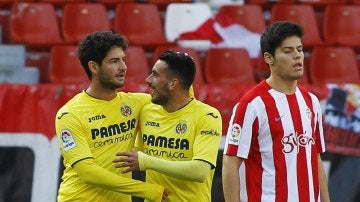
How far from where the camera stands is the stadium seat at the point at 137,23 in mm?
9586

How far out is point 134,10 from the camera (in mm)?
9641

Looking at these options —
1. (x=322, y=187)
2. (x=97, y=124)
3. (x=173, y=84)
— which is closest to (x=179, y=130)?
(x=173, y=84)

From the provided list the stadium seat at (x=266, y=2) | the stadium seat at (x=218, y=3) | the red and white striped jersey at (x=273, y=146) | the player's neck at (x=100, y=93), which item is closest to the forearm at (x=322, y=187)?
the red and white striped jersey at (x=273, y=146)

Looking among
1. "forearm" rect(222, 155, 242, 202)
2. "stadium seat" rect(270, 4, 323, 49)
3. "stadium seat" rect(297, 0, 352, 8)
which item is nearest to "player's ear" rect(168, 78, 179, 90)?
"forearm" rect(222, 155, 242, 202)

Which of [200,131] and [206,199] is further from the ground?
[200,131]

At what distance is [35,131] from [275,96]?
3.01 metres

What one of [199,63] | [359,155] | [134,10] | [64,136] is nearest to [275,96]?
[64,136]

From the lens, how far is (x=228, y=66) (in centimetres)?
926

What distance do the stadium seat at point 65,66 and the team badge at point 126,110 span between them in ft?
10.6

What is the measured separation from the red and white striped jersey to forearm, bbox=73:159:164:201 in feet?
1.43

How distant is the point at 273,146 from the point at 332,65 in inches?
176

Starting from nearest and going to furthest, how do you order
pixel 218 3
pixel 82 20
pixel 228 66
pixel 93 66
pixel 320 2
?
1. pixel 93 66
2. pixel 228 66
3. pixel 82 20
4. pixel 218 3
5. pixel 320 2

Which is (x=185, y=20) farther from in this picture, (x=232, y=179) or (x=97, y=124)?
(x=232, y=179)

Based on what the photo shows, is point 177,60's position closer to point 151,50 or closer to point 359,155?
point 359,155
